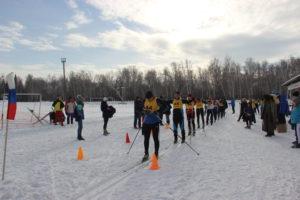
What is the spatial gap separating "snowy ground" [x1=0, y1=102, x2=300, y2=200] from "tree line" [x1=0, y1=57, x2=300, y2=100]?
82913 millimetres

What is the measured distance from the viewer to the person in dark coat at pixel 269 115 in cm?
1586

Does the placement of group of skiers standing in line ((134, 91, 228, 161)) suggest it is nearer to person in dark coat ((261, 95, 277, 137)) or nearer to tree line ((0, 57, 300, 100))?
person in dark coat ((261, 95, 277, 137))

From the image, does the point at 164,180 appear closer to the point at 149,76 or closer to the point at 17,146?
the point at 17,146

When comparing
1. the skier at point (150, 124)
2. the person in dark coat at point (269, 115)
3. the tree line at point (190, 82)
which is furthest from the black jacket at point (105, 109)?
the tree line at point (190, 82)

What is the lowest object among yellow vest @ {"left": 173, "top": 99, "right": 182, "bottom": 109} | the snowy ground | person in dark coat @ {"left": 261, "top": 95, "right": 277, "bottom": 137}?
the snowy ground

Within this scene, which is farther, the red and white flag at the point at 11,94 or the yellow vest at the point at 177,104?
the yellow vest at the point at 177,104

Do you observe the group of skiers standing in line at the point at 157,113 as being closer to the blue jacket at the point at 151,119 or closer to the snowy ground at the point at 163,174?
the blue jacket at the point at 151,119

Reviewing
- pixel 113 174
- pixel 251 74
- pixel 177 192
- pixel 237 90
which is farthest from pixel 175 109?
pixel 251 74

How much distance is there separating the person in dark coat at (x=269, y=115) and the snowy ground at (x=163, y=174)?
319 cm

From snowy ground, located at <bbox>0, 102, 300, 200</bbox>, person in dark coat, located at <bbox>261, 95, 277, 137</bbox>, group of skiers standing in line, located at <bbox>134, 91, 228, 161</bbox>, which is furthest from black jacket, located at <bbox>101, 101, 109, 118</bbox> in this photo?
person in dark coat, located at <bbox>261, 95, 277, 137</bbox>

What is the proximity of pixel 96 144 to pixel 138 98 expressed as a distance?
278 inches

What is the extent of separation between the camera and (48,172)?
28.3ft

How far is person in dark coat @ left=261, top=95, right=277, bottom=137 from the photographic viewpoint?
15.9m

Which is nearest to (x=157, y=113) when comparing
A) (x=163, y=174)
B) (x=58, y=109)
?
(x=163, y=174)
